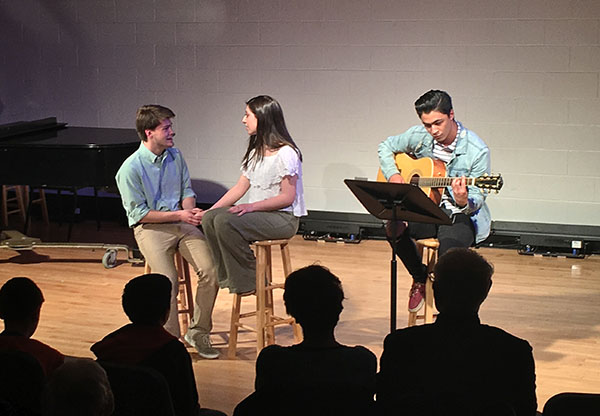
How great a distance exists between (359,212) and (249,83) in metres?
1.50

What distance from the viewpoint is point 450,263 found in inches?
118

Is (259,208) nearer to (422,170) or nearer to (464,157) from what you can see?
(422,170)

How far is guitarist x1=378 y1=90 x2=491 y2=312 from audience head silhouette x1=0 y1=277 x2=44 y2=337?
2.03 metres

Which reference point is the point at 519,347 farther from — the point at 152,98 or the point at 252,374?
the point at 152,98

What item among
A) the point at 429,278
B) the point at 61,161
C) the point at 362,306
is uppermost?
the point at 61,161

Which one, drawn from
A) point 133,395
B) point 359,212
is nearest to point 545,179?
point 359,212

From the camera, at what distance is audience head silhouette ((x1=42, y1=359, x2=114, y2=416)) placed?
213cm

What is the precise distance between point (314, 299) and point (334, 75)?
5013 millimetres

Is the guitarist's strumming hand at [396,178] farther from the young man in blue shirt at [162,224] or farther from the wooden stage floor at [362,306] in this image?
the young man in blue shirt at [162,224]

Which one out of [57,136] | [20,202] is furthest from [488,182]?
[20,202]

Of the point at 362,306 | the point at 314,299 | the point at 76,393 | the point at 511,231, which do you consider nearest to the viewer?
the point at 76,393

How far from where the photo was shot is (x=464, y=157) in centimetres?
472

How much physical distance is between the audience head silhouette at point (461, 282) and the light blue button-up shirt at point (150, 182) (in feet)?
7.33

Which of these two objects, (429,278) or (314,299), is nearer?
(314,299)
